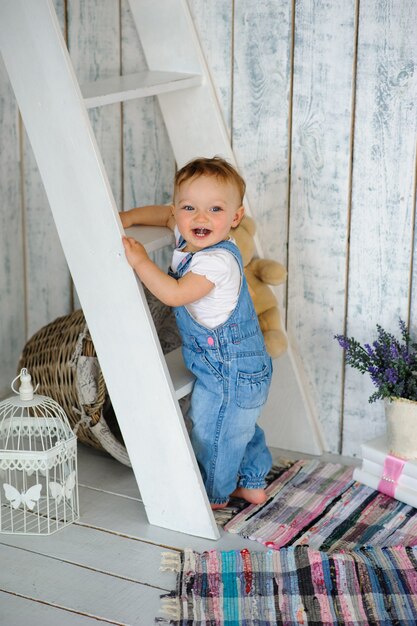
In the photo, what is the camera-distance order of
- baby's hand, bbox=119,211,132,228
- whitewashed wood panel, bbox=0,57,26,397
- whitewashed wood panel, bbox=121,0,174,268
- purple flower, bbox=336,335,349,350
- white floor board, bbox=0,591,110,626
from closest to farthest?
white floor board, bbox=0,591,110,626 → baby's hand, bbox=119,211,132,228 → purple flower, bbox=336,335,349,350 → whitewashed wood panel, bbox=121,0,174,268 → whitewashed wood panel, bbox=0,57,26,397

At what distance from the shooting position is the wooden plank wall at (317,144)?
7.01ft

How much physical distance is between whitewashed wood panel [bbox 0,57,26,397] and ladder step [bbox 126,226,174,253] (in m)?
0.70

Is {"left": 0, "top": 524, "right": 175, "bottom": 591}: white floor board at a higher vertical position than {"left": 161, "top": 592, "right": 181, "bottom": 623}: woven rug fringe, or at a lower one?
lower

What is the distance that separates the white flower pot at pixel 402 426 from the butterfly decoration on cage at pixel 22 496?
0.83 metres

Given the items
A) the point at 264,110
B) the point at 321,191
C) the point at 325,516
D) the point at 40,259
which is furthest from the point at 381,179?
the point at 40,259

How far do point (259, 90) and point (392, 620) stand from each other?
4.21 feet

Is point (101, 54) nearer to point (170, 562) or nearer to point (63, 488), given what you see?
point (63, 488)

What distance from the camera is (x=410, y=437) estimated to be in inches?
83.7

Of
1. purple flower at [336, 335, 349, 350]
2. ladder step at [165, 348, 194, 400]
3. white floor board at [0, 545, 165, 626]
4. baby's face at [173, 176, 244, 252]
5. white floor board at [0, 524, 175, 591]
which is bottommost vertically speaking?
white floor board at [0, 524, 175, 591]

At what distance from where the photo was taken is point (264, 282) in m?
2.27

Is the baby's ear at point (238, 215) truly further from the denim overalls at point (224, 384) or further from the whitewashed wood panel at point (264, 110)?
the whitewashed wood panel at point (264, 110)

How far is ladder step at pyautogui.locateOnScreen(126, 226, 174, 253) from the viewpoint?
198 centimetres

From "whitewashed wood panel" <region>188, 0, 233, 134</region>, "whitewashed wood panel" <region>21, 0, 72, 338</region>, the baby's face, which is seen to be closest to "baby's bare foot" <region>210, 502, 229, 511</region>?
the baby's face

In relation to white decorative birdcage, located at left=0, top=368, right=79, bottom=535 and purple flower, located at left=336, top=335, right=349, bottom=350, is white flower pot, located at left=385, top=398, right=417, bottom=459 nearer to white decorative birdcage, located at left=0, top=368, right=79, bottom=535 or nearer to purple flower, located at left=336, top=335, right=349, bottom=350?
purple flower, located at left=336, top=335, right=349, bottom=350
